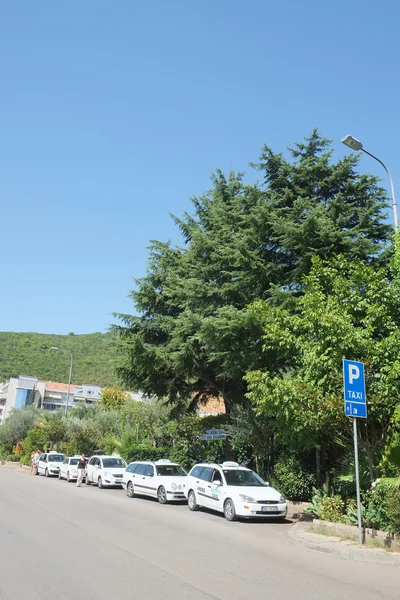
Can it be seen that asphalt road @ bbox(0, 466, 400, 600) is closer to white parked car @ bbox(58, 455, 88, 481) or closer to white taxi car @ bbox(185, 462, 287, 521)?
white taxi car @ bbox(185, 462, 287, 521)

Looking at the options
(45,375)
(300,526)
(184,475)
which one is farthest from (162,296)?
(45,375)

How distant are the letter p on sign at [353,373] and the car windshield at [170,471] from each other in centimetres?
1144

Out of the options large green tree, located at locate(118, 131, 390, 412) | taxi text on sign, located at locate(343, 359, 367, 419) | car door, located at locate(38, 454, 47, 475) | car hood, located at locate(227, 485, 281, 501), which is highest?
large green tree, located at locate(118, 131, 390, 412)

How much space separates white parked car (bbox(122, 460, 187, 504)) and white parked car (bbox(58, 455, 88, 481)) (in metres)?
9.80

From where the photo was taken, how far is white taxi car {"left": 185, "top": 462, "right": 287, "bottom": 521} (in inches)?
561

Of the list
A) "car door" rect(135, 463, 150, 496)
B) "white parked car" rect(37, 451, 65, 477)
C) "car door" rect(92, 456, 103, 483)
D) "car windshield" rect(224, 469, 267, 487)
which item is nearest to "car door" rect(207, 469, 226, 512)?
"car windshield" rect(224, 469, 267, 487)

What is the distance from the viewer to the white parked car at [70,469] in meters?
30.7

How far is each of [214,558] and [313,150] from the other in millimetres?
15050

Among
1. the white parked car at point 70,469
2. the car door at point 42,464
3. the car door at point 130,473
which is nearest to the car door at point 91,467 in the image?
the white parked car at point 70,469

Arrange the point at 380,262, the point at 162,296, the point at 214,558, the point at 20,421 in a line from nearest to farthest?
the point at 214,558, the point at 380,262, the point at 162,296, the point at 20,421

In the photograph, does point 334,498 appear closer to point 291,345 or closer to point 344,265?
point 291,345

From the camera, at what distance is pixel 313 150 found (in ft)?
63.2

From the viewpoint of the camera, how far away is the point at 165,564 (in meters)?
8.21

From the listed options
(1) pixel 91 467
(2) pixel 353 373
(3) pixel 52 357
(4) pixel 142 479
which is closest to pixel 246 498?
(2) pixel 353 373
